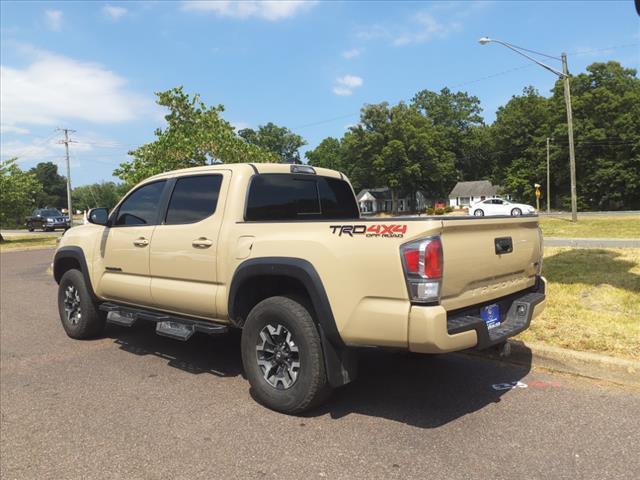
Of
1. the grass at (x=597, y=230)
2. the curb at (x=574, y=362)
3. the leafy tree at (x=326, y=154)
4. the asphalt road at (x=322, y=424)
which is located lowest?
the asphalt road at (x=322, y=424)

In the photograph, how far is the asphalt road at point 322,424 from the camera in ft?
10.2

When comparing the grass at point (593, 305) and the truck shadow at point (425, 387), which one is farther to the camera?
the grass at point (593, 305)

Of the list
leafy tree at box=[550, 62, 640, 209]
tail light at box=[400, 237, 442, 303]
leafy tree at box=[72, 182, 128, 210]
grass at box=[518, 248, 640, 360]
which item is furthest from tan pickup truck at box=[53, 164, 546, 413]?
leafy tree at box=[72, 182, 128, 210]

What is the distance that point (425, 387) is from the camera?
4.40m

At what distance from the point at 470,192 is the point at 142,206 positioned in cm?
8383

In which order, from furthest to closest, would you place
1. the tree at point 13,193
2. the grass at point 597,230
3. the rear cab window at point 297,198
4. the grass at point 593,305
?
the tree at point 13,193, the grass at point 597,230, the grass at point 593,305, the rear cab window at point 297,198

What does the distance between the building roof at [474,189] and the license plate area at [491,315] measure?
8201 cm

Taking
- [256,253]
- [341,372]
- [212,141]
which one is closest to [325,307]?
[341,372]

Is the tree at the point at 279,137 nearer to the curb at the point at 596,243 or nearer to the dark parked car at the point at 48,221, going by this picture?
the dark parked car at the point at 48,221

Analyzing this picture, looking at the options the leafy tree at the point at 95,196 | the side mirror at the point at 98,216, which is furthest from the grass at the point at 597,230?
the leafy tree at the point at 95,196

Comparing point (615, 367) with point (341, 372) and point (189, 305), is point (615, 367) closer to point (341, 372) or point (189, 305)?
point (341, 372)

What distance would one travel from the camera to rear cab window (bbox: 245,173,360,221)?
457 cm

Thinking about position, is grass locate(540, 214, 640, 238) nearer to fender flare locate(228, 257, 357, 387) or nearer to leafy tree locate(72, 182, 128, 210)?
fender flare locate(228, 257, 357, 387)

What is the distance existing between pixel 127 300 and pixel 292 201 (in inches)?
84.4
